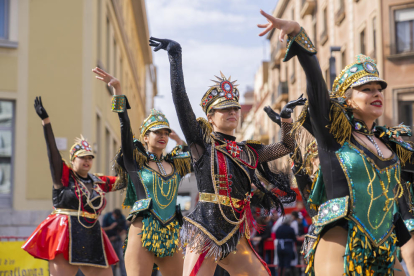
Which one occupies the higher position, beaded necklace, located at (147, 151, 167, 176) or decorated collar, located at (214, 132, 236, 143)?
decorated collar, located at (214, 132, 236, 143)

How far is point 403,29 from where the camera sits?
2200cm

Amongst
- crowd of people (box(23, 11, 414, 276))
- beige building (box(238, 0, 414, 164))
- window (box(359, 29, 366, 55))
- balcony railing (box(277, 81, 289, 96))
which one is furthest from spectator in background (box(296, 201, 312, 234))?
balcony railing (box(277, 81, 289, 96))

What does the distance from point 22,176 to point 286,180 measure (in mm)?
9408

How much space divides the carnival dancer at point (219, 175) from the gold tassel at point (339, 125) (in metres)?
1.22

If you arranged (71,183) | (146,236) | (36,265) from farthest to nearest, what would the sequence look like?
(36,265) → (71,183) → (146,236)

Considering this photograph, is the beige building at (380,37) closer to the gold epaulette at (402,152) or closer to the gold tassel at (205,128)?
the gold tassel at (205,128)

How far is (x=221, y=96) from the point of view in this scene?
5.14 m

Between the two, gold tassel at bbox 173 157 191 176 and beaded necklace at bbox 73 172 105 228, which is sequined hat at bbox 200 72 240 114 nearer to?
gold tassel at bbox 173 157 191 176

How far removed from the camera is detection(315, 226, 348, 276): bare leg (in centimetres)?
375

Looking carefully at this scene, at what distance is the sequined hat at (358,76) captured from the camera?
157 inches

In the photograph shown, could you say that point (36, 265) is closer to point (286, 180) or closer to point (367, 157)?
point (286, 180)

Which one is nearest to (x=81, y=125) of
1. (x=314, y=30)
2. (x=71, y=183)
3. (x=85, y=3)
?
(x=85, y=3)

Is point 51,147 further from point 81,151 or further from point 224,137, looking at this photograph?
point 224,137

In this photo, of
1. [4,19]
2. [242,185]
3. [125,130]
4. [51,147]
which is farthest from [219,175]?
[4,19]
